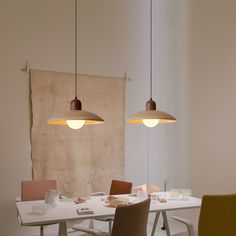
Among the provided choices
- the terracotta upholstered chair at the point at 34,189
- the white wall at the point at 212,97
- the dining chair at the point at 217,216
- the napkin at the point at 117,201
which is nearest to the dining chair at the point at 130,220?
the dining chair at the point at 217,216

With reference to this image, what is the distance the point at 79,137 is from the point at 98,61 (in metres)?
1.13

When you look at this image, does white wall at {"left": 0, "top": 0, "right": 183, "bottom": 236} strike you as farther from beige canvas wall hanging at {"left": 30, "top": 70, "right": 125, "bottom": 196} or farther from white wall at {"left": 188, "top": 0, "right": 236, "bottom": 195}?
white wall at {"left": 188, "top": 0, "right": 236, "bottom": 195}

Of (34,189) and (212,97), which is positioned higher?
(212,97)

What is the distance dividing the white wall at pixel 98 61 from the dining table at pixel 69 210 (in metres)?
1.27

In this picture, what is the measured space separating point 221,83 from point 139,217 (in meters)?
2.51

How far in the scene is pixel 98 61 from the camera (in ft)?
15.7

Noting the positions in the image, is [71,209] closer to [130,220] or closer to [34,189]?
[130,220]

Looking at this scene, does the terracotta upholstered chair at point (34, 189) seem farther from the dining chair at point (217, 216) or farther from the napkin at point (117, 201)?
the dining chair at point (217, 216)

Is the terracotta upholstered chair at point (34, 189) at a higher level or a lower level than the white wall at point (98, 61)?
lower

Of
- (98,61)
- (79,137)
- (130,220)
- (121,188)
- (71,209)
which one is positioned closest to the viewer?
(130,220)

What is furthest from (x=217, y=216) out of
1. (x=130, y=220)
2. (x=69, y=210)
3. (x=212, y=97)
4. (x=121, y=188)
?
(x=212, y=97)

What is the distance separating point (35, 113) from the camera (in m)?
4.36

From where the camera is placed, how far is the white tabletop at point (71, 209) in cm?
261

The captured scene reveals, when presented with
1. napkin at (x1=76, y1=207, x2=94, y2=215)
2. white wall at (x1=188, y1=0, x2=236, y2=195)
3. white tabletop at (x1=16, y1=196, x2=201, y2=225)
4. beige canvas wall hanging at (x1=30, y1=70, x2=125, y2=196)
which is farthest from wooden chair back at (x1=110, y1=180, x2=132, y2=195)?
Answer: white wall at (x1=188, y1=0, x2=236, y2=195)
